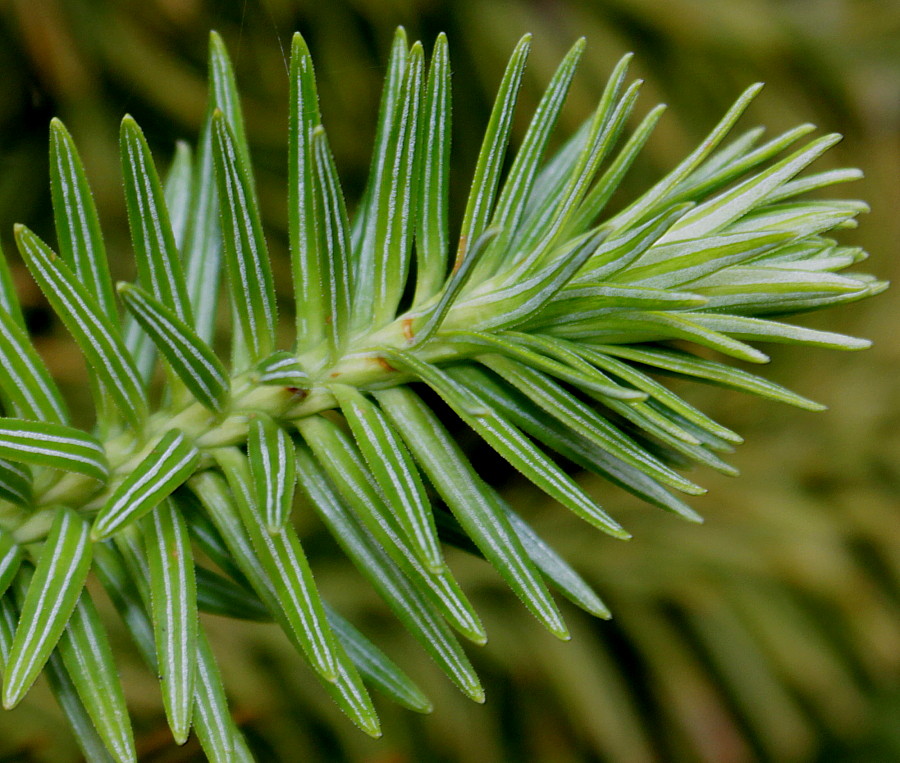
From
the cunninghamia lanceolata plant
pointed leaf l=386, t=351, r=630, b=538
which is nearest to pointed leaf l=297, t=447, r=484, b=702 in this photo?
the cunninghamia lanceolata plant

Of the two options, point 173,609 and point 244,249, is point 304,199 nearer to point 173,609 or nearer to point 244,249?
point 244,249

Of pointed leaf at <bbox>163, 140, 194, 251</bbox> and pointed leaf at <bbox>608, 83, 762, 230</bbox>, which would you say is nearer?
pointed leaf at <bbox>608, 83, 762, 230</bbox>

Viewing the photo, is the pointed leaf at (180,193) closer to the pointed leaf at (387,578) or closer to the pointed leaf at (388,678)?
the pointed leaf at (387,578)

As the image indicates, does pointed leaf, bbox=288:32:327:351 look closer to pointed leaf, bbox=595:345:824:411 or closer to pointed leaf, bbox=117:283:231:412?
pointed leaf, bbox=117:283:231:412

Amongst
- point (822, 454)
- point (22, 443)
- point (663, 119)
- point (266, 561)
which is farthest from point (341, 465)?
point (822, 454)

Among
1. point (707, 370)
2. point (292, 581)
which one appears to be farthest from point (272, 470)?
point (707, 370)

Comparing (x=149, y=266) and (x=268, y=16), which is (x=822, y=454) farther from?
(x=149, y=266)

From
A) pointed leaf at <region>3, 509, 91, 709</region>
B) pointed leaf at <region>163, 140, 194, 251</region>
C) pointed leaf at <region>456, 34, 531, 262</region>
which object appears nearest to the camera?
pointed leaf at <region>3, 509, 91, 709</region>
